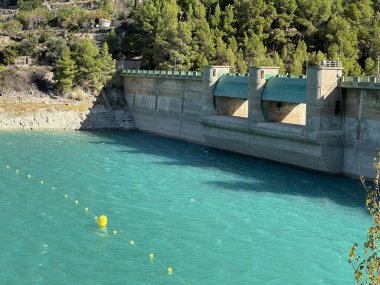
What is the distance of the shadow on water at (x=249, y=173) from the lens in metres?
41.5

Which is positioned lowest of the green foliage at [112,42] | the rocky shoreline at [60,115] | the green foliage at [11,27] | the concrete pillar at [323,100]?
the rocky shoreline at [60,115]

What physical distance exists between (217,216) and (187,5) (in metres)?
69.9

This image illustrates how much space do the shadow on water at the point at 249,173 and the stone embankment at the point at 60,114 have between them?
28.1ft

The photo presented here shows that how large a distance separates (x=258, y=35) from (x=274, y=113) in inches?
1317

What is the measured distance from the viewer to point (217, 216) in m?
34.7

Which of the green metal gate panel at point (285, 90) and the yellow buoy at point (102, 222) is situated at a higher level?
the green metal gate panel at point (285, 90)

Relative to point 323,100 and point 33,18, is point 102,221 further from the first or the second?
point 33,18

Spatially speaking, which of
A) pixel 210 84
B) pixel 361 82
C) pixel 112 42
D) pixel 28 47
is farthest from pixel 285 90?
pixel 28 47

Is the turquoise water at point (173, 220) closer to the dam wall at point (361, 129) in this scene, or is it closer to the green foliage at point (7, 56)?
the dam wall at point (361, 129)

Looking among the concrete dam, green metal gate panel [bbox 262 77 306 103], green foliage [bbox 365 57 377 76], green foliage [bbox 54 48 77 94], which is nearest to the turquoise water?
the concrete dam

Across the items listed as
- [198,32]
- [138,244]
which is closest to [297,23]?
[198,32]

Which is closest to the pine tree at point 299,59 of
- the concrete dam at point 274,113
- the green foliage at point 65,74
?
the concrete dam at point 274,113

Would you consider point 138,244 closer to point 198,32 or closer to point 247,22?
point 198,32

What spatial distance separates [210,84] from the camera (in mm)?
62750
